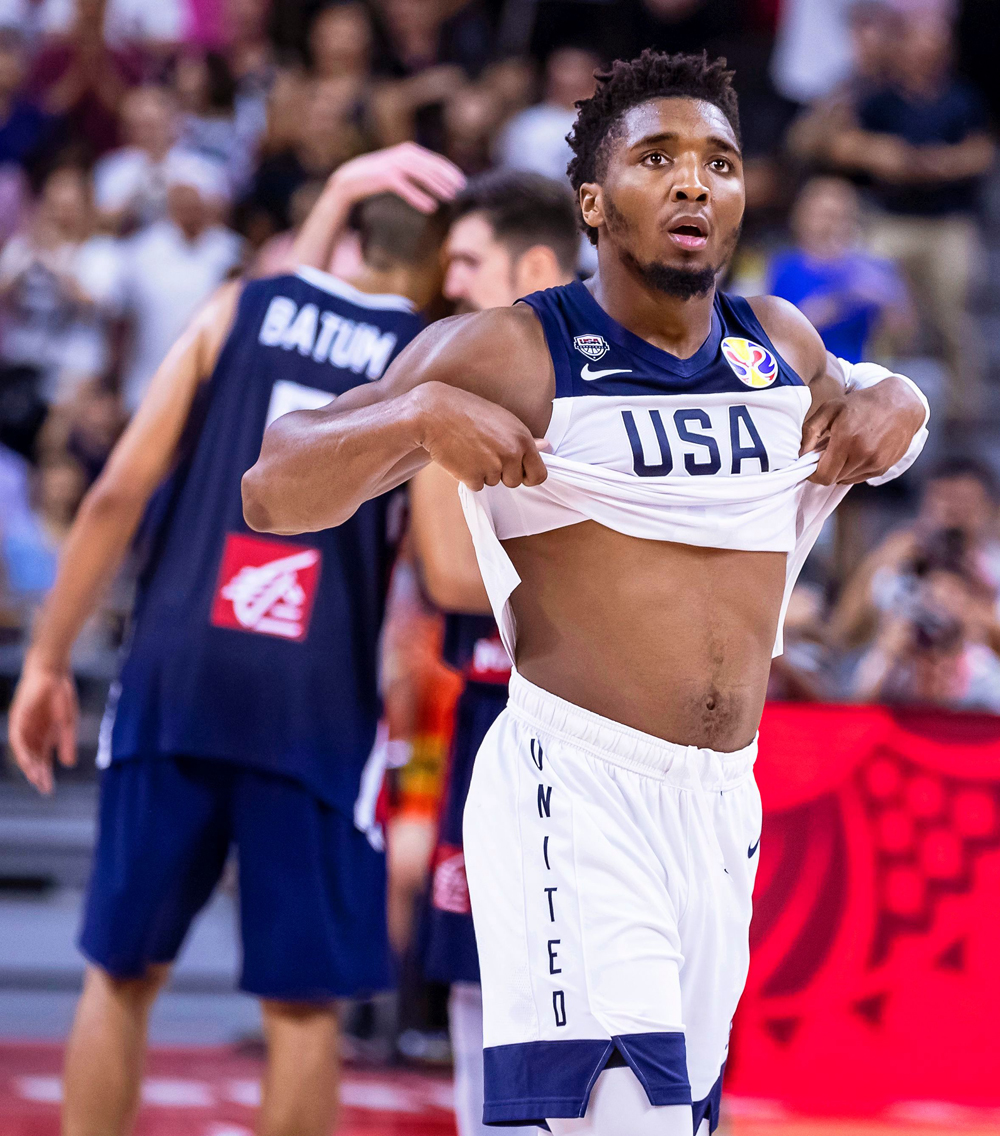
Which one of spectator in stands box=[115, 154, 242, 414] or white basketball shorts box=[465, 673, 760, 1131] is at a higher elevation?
spectator in stands box=[115, 154, 242, 414]

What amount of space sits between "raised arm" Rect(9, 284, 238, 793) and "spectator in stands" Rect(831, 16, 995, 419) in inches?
257

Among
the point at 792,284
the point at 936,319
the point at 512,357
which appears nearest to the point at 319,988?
the point at 512,357

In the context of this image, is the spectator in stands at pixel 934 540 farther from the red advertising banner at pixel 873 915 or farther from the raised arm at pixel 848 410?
the raised arm at pixel 848 410

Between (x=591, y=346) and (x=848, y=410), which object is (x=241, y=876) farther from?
(x=848, y=410)

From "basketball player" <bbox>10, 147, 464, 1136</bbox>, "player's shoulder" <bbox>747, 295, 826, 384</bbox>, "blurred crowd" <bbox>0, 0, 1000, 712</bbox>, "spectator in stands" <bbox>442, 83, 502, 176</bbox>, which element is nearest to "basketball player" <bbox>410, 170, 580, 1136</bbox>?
"basketball player" <bbox>10, 147, 464, 1136</bbox>

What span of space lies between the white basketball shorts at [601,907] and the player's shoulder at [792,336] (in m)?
0.73

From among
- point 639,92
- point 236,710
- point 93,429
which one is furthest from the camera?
point 93,429

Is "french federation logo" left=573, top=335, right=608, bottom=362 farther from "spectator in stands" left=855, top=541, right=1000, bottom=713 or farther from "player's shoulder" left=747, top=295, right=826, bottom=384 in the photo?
"spectator in stands" left=855, top=541, right=1000, bottom=713

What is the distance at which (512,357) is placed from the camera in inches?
97.3

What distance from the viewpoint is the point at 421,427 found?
2289mm

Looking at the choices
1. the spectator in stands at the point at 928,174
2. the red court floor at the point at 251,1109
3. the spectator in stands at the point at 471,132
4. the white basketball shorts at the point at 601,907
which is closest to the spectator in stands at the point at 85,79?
the spectator in stands at the point at 471,132

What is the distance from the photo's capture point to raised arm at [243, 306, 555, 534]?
7.47ft

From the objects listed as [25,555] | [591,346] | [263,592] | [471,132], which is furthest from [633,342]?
[471,132]

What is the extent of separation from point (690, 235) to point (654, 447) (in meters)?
0.35
